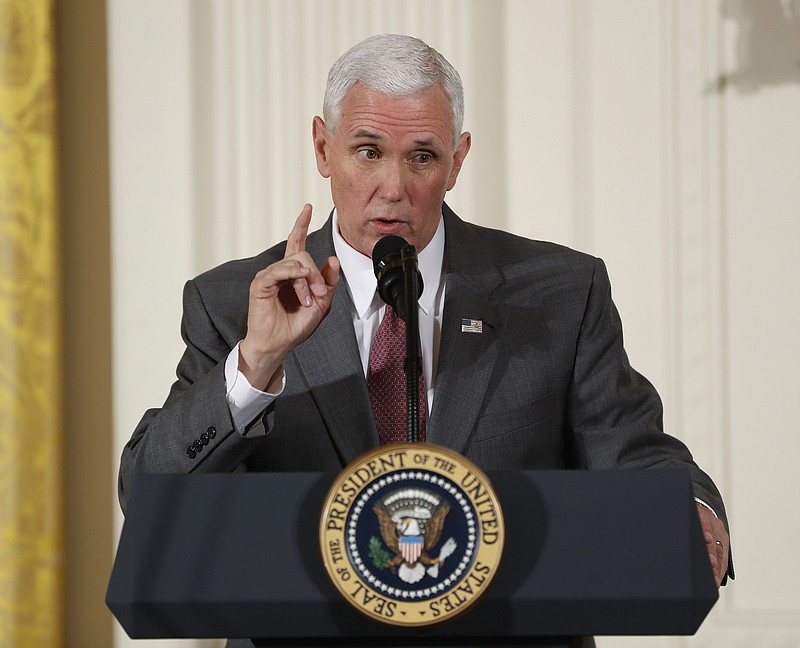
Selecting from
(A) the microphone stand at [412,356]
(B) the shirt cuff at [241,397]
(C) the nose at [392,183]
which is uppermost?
(C) the nose at [392,183]

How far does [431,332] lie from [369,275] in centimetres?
14

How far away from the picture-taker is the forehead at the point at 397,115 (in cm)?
171

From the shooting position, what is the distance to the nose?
1.70 meters

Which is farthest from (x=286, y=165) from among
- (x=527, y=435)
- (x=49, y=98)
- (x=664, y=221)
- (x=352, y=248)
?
(x=527, y=435)

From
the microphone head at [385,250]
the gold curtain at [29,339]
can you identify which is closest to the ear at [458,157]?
the microphone head at [385,250]

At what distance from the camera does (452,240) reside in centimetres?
190

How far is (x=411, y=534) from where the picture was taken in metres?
0.96

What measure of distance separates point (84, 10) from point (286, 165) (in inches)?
26.3

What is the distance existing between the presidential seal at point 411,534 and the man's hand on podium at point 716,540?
1.59ft

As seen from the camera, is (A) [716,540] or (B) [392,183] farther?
(B) [392,183]

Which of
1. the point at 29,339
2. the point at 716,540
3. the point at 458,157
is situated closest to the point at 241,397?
the point at 716,540

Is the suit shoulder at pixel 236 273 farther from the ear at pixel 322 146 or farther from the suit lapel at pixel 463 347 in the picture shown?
the suit lapel at pixel 463 347

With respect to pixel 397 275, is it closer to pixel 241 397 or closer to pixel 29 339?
pixel 241 397

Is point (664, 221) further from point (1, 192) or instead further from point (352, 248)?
point (1, 192)
